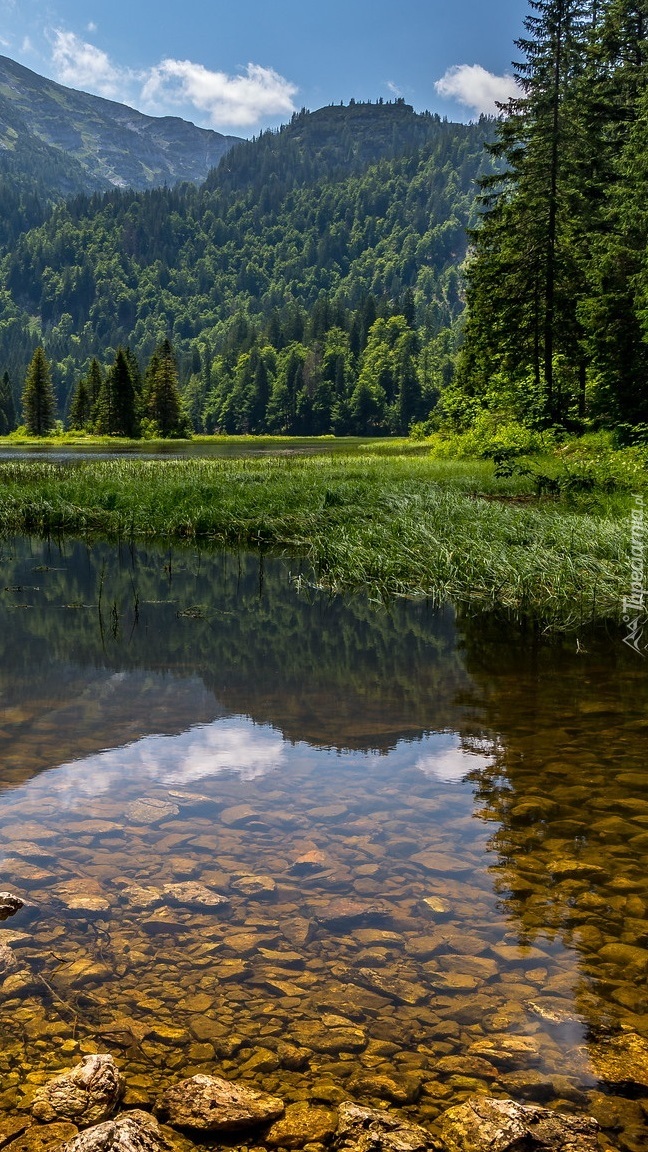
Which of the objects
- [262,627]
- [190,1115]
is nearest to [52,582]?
[262,627]

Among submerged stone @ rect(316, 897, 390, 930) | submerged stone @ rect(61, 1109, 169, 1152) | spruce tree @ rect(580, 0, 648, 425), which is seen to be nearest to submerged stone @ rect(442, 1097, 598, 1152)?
submerged stone @ rect(61, 1109, 169, 1152)

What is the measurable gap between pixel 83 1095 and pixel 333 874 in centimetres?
221

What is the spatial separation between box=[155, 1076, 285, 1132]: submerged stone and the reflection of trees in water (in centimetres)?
161

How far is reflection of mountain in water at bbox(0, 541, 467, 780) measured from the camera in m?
8.25

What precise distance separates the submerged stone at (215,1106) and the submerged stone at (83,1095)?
0.66 ft

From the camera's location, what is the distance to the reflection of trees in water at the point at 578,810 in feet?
14.4

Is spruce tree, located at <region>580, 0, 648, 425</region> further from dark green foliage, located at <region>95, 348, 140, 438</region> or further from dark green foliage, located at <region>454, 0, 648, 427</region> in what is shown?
dark green foliage, located at <region>95, 348, 140, 438</region>

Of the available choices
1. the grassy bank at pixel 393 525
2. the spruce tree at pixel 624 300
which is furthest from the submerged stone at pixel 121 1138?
the spruce tree at pixel 624 300

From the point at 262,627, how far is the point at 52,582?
5.69 m

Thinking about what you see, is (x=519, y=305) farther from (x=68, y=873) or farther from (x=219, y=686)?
(x=68, y=873)

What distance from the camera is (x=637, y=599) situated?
13.3 metres

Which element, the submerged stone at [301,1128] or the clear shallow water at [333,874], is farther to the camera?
the clear shallow water at [333,874]

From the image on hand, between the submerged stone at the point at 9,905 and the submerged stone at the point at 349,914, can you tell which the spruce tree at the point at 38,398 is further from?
the submerged stone at the point at 349,914

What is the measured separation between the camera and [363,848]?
5.57 meters
